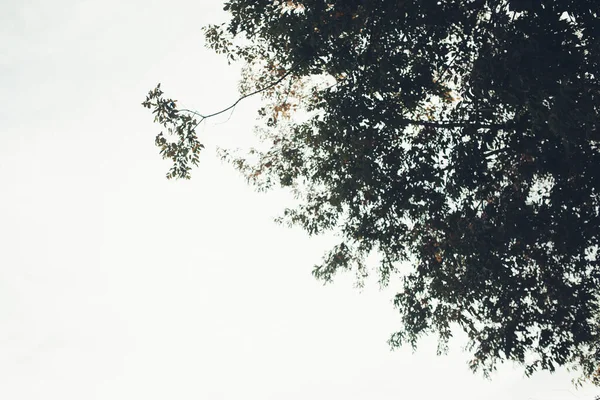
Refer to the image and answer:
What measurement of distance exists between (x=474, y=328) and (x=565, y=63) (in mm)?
7318

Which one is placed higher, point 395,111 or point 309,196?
point 309,196

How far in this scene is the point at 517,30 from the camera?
20.2 feet

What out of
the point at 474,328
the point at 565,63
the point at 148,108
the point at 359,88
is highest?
the point at 148,108

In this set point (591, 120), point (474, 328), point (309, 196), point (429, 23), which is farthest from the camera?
point (309, 196)

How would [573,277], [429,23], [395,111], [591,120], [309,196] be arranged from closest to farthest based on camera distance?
[591,120], [429,23], [395,111], [573,277], [309,196]

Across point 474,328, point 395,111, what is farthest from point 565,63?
point 474,328

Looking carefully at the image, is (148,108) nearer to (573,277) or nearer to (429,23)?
(429,23)

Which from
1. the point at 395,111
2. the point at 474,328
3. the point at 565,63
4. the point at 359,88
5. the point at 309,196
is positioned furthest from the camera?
the point at 309,196

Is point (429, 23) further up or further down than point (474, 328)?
further up

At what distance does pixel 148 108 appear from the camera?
27.4ft

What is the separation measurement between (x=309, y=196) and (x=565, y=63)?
7.67m

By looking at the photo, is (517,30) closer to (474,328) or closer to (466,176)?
(466,176)

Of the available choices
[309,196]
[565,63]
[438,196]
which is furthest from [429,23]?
[309,196]

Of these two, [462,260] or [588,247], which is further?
[462,260]
